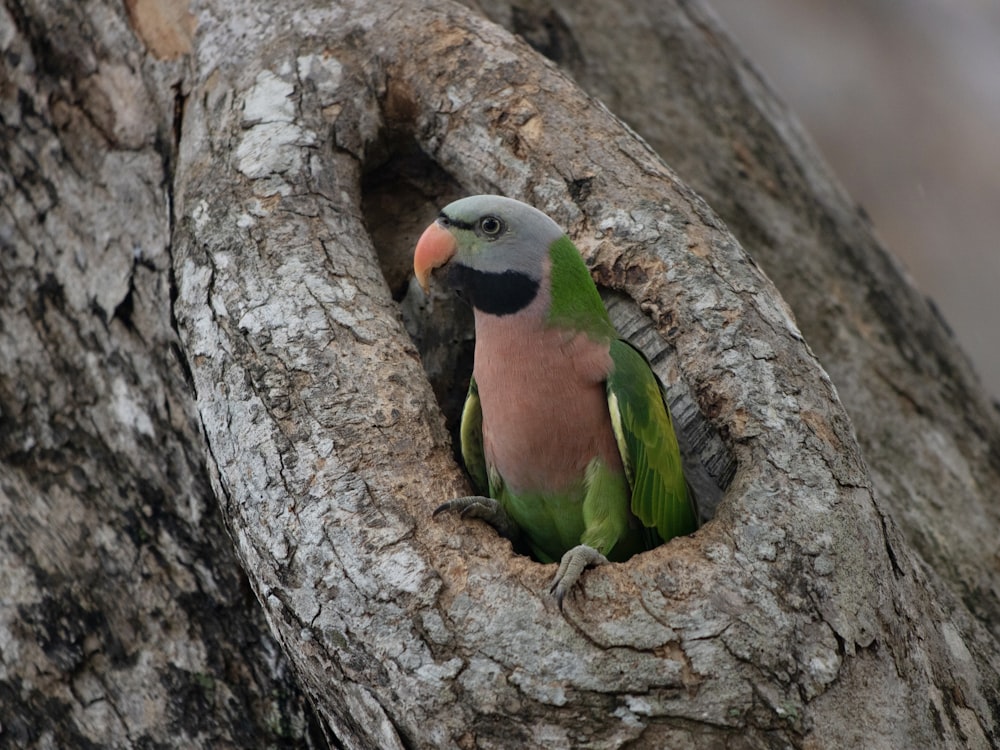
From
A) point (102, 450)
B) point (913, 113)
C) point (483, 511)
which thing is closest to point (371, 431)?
point (483, 511)

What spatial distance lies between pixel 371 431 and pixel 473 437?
67 cm

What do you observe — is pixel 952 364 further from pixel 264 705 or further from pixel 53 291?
pixel 53 291

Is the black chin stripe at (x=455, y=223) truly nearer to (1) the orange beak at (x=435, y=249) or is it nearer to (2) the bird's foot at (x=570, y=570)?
(1) the orange beak at (x=435, y=249)

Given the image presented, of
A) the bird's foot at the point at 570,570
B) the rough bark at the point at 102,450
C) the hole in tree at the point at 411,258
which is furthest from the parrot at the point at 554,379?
the rough bark at the point at 102,450

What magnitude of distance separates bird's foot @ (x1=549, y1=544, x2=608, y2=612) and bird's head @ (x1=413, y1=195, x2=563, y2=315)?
2.94 feet

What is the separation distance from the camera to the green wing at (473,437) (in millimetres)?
3521

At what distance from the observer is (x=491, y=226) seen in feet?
10.5

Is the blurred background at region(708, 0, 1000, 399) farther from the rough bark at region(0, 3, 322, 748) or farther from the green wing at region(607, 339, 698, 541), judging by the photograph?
the green wing at region(607, 339, 698, 541)

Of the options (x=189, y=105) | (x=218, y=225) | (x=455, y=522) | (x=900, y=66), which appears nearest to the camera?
(x=455, y=522)

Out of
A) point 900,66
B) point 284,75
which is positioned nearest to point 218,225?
point 284,75

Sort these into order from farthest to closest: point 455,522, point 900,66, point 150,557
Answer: point 900,66 < point 150,557 < point 455,522

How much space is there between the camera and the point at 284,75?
382cm

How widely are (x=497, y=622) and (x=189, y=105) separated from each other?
8.52 ft

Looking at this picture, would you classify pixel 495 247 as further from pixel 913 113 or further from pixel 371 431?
pixel 913 113
